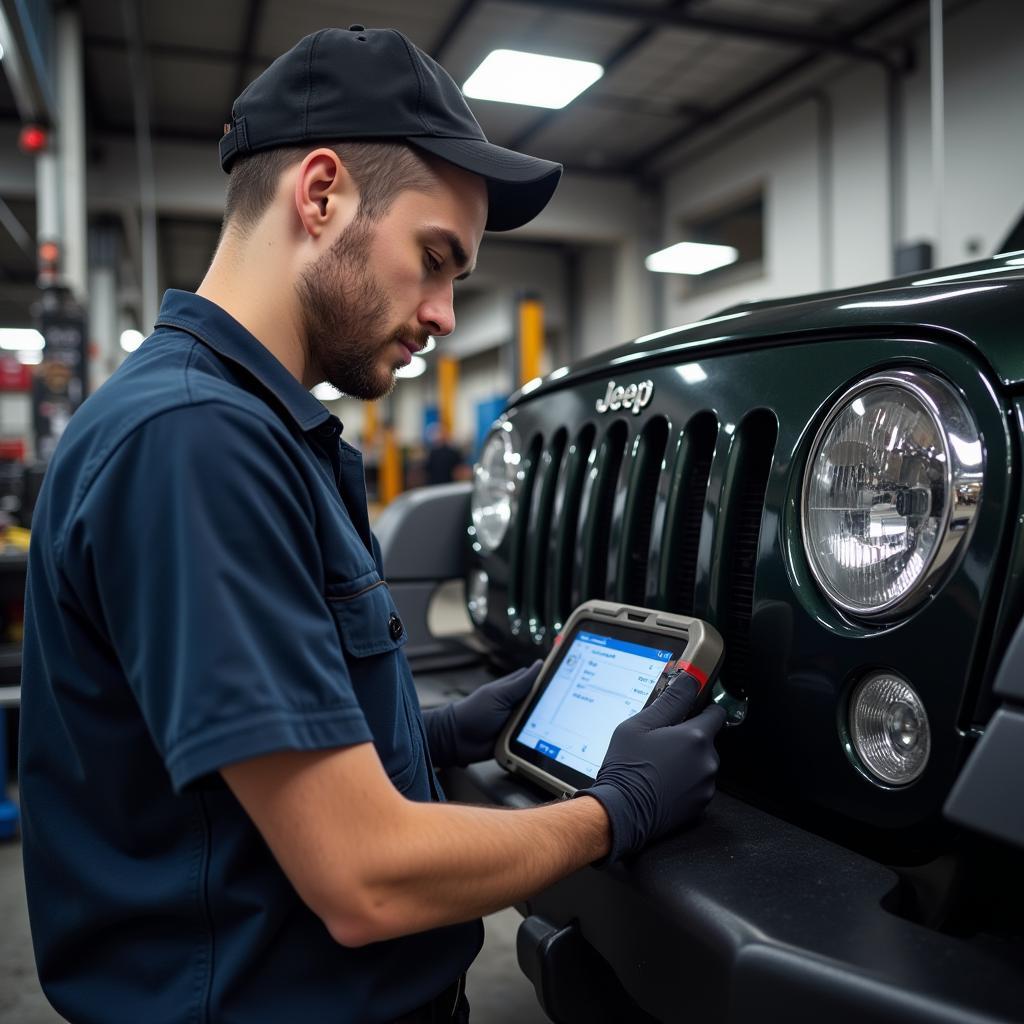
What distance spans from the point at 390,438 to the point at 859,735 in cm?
1725

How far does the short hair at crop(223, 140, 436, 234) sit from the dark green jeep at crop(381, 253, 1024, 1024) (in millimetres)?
492

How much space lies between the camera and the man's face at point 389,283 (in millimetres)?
1062

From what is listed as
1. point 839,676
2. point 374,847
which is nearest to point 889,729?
point 839,676

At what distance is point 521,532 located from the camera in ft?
5.89

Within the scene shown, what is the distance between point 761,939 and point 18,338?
24829 millimetres

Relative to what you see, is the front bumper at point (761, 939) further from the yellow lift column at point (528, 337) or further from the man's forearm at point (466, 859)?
the yellow lift column at point (528, 337)

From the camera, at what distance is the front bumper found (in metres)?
0.74

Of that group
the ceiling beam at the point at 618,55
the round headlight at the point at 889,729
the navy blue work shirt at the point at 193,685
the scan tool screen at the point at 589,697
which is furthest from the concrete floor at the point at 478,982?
the ceiling beam at the point at 618,55

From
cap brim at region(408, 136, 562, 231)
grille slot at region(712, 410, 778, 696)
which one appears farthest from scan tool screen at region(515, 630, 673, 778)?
cap brim at region(408, 136, 562, 231)

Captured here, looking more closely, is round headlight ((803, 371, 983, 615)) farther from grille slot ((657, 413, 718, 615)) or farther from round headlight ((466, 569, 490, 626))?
round headlight ((466, 569, 490, 626))

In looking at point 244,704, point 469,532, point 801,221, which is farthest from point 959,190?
point 244,704

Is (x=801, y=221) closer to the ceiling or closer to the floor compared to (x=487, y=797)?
closer to the ceiling

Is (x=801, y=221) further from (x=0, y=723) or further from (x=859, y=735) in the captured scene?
(x=859, y=735)

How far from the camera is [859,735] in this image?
3.38 feet
